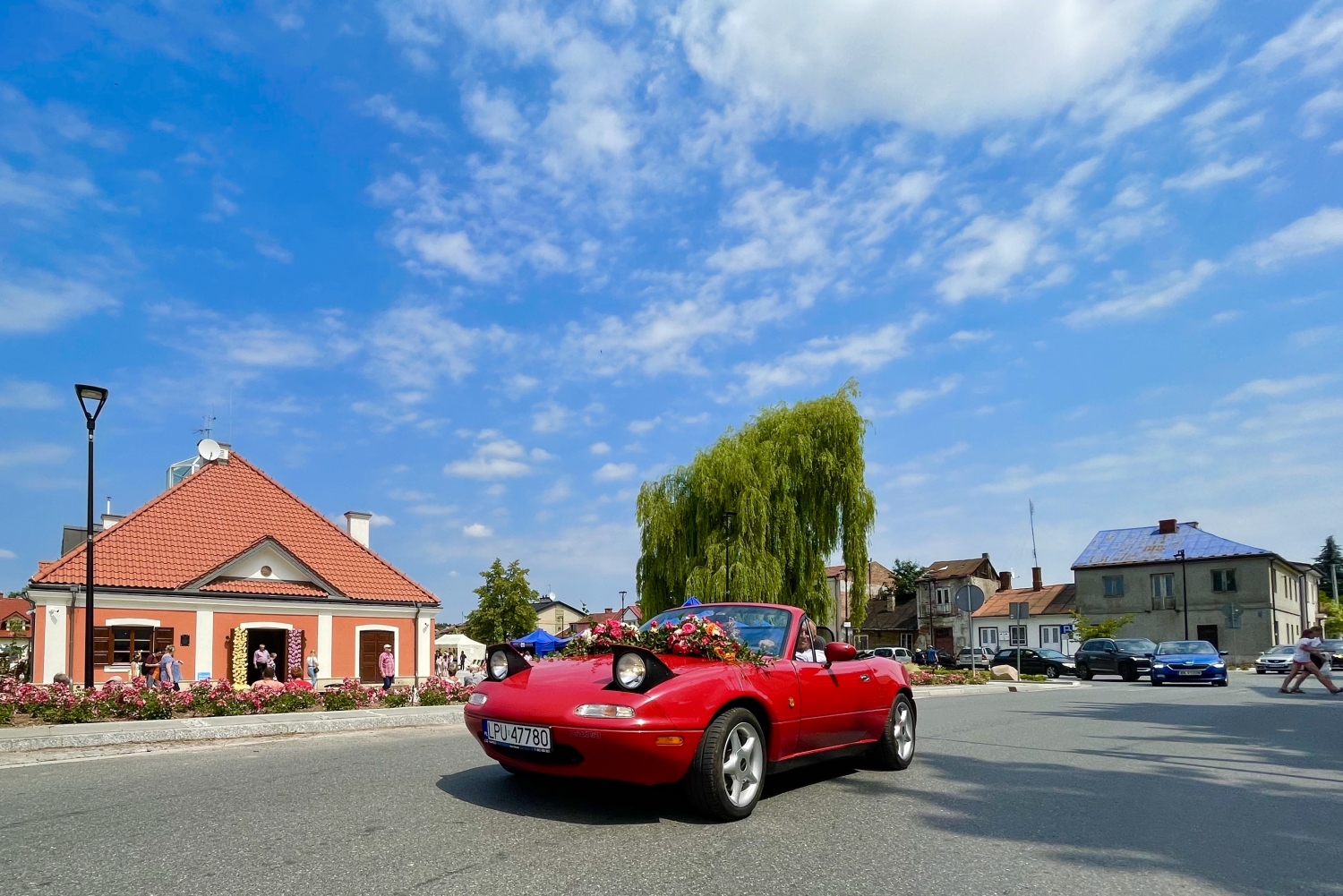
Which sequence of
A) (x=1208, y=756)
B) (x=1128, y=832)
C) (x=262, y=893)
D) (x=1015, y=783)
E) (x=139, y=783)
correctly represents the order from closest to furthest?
(x=262, y=893) < (x=1128, y=832) < (x=139, y=783) < (x=1015, y=783) < (x=1208, y=756)

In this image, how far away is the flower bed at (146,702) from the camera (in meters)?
11.7

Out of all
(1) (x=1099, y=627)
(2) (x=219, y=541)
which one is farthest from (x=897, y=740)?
(1) (x=1099, y=627)

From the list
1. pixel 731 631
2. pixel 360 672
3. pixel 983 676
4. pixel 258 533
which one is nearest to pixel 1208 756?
pixel 731 631

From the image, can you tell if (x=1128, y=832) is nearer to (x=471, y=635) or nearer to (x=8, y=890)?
(x=8, y=890)

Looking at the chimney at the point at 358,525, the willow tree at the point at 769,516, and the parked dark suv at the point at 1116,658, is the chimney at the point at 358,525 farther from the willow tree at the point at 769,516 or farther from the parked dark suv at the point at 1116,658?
the parked dark suv at the point at 1116,658

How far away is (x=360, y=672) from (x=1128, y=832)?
3074 centimetres

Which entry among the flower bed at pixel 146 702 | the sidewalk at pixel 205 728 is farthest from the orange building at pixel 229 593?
the sidewalk at pixel 205 728

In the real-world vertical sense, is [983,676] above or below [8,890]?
below

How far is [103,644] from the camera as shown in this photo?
27500mm

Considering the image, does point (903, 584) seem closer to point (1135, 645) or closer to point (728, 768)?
point (1135, 645)

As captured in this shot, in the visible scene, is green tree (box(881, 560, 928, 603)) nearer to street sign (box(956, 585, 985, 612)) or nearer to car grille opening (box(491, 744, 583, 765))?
street sign (box(956, 585, 985, 612))

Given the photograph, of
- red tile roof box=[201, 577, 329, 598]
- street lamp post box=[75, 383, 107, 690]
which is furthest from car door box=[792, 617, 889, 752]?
red tile roof box=[201, 577, 329, 598]

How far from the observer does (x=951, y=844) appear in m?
5.14

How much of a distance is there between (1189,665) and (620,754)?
91.7 feet
